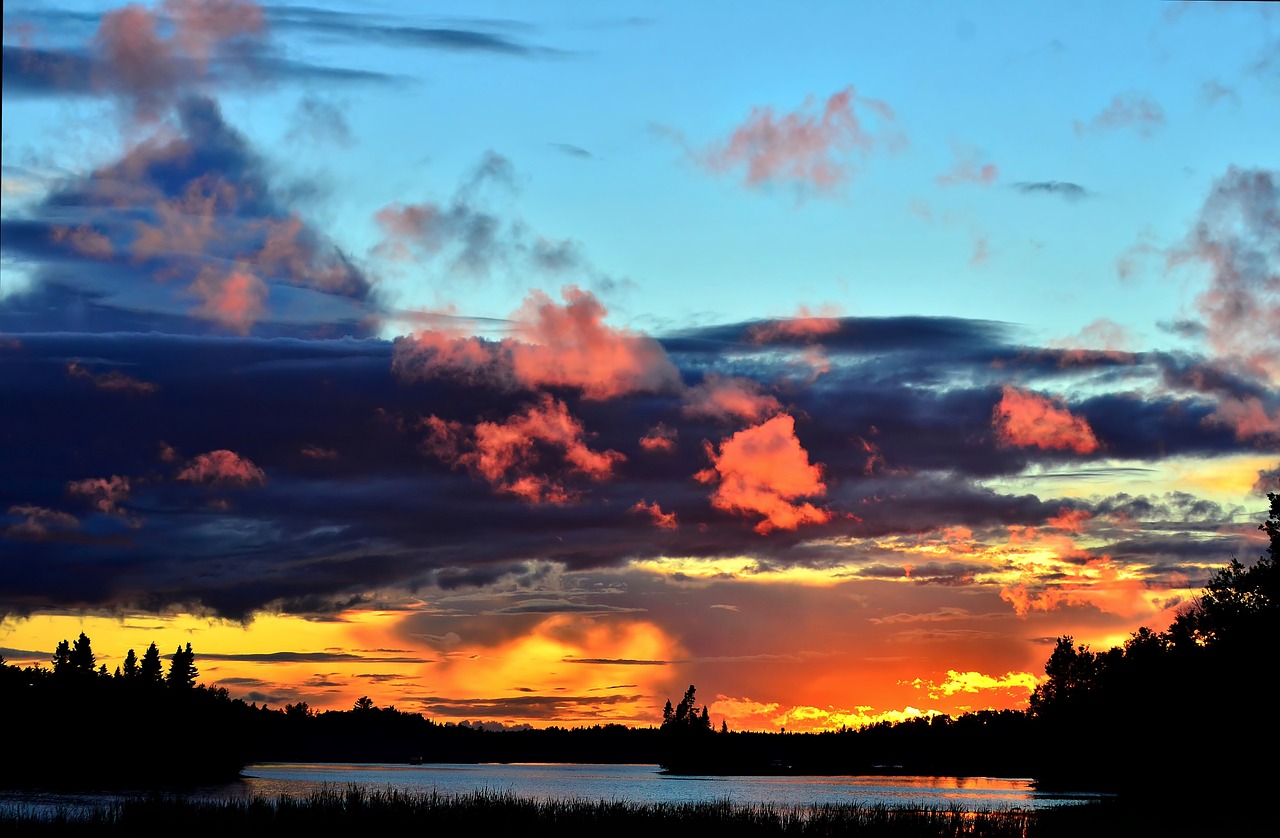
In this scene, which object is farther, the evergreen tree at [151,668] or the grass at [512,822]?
the evergreen tree at [151,668]

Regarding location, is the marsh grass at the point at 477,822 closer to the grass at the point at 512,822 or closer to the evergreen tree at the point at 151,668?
the grass at the point at 512,822

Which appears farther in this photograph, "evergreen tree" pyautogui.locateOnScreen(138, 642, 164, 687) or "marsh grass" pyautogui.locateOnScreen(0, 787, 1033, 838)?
"evergreen tree" pyautogui.locateOnScreen(138, 642, 164, 687)

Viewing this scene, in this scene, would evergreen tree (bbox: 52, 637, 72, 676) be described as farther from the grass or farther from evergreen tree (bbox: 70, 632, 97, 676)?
the grass

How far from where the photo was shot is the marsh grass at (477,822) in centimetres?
5481

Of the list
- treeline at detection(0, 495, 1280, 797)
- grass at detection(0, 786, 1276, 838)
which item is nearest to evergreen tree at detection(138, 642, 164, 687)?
treeline at detection(0, 495, 1280, 797)

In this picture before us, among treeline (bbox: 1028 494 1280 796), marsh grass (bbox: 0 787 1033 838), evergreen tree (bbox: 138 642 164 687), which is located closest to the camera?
marsh grass (bbox: 0 787 1033 838)

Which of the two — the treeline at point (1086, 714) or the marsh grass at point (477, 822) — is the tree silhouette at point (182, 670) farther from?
the marsh grass at point (477, 822)

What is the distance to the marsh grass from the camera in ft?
180

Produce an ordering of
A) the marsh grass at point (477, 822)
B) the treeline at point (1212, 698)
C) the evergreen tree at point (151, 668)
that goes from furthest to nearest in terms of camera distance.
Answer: the evergreen tree at point (151, 668), the treeline at point (1212, 698), the marsh grass at point (477, 822)

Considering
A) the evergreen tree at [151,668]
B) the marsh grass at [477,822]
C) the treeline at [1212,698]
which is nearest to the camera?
the marsh grass at [477,822]

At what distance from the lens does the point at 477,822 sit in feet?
184

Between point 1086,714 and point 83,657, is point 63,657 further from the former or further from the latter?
point 1086,714

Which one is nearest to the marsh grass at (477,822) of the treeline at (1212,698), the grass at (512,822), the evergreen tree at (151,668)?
the grass at (512,822)

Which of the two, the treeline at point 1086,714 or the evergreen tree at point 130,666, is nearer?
the treeline at point 1086,714
